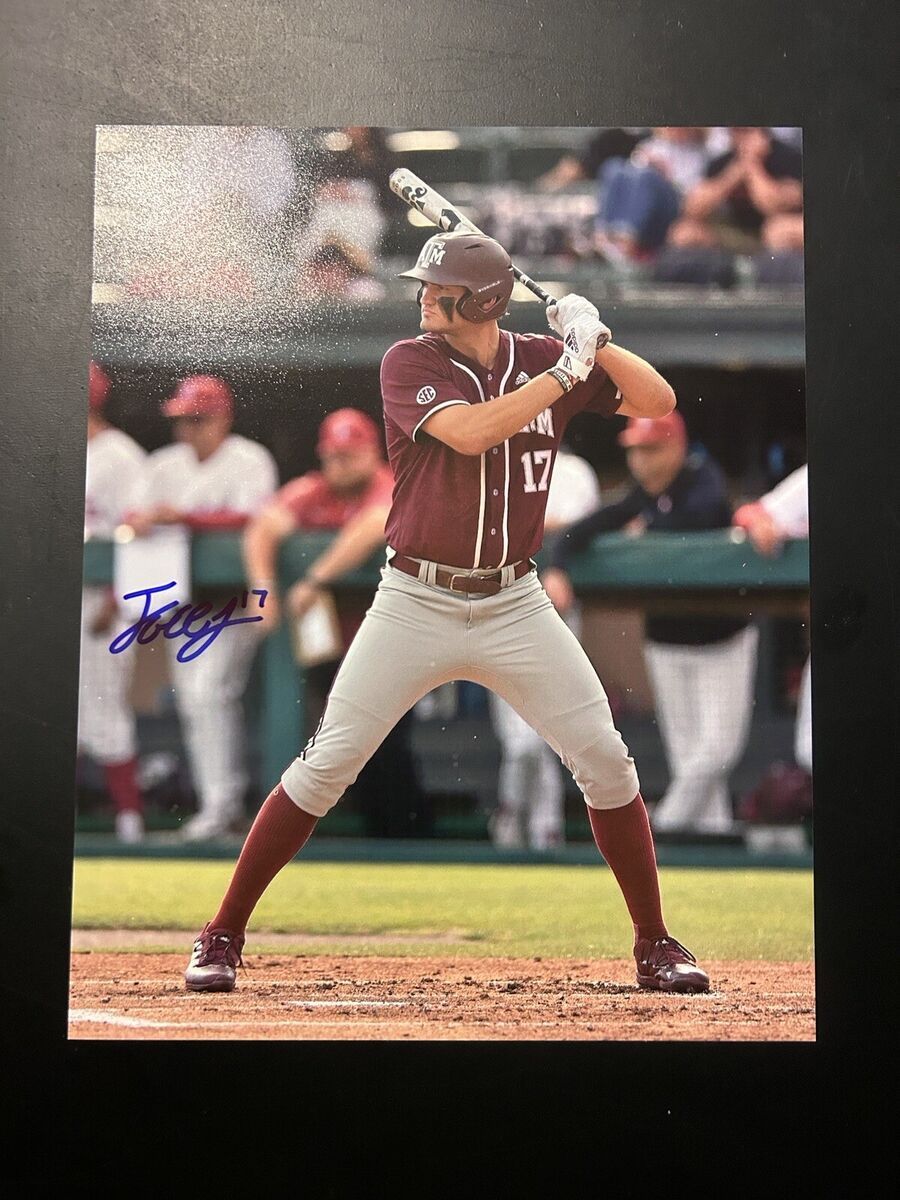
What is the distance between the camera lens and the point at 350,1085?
255 centimetres

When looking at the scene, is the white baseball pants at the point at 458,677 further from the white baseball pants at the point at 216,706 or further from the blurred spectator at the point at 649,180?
the blurred spectator at the point at 649,180

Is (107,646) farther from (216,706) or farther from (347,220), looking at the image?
(347,220)

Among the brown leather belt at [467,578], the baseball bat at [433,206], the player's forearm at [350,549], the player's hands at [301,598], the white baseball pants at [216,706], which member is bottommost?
the white baseball pants at [216,706]

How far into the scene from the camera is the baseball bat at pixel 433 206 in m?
2.63

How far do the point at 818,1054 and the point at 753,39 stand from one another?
231cm

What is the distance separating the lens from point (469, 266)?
265cm

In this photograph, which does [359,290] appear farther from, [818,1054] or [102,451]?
[818,1054]

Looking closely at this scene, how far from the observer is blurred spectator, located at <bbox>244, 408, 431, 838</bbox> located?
2.63 m

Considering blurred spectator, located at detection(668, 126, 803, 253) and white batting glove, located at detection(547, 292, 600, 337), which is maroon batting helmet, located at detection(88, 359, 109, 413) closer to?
white batting glove, located at detection(547, 292, 600, 337)

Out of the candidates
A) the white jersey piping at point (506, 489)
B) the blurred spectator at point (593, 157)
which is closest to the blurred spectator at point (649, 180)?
the blurred spectator at point (593, 157)

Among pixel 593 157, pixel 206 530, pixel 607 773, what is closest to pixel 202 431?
pixel 206 530

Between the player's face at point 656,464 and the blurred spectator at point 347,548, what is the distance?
0.56 m
